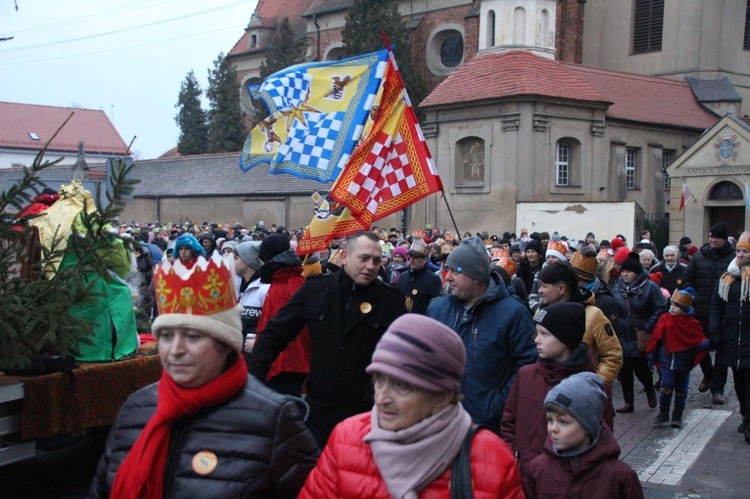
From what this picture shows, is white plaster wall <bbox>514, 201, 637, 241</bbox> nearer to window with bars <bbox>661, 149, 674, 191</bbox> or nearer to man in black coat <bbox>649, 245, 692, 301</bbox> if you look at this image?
window with bars <bbox>661, 149, 674, 191</bbox>

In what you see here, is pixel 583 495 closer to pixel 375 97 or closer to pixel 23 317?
pixel 23 317

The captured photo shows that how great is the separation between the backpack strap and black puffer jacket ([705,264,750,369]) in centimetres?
719

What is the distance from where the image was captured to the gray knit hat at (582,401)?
3982 mm

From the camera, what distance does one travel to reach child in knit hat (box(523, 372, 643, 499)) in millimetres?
3854

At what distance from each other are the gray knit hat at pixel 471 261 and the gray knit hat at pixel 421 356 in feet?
7.96

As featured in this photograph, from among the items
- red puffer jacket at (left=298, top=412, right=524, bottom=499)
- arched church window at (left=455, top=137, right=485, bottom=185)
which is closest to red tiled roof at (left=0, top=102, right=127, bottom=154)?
arched church window at (left=455, top=137, right=485, bottom=185)

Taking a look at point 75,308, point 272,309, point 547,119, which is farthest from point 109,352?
point 547,119

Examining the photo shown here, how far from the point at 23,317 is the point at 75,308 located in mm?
627

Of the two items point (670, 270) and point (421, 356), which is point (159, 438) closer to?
point (421, 356)

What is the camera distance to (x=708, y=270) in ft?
39.0

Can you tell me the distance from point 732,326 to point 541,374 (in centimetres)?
551

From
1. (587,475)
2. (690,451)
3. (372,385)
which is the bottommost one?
(690,451)

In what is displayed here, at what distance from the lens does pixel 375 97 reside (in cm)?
841

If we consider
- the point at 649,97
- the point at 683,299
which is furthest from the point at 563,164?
the point at 683,299
